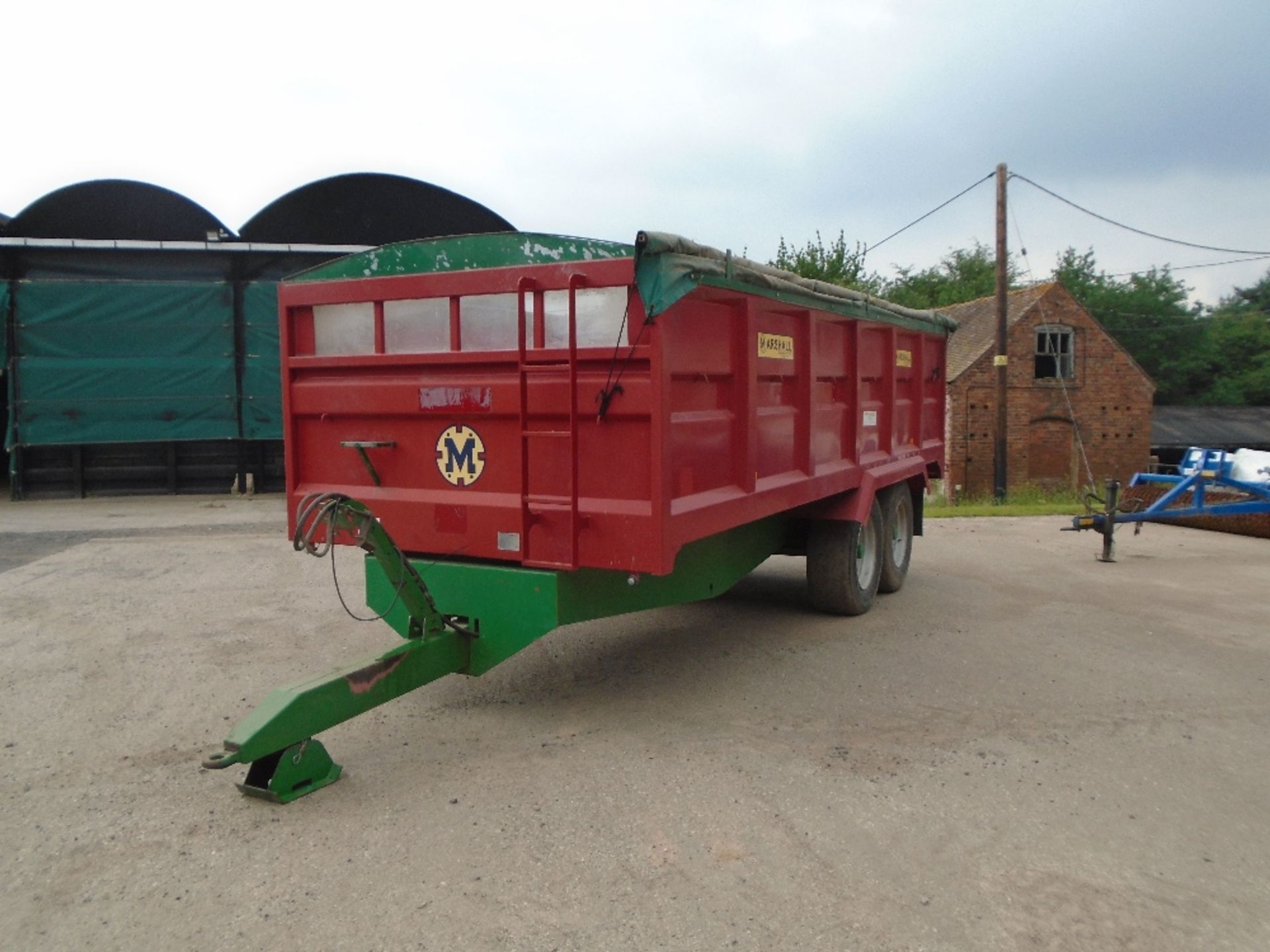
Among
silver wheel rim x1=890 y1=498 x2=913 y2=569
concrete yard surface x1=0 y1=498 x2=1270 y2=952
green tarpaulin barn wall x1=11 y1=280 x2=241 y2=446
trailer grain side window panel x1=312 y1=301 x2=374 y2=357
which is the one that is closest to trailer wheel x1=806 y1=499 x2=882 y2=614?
concrete yard surface x1=0 y1=498 x2=1270 y2=952

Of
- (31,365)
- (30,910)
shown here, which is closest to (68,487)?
(31,365)

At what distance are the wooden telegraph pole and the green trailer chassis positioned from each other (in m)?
16.8

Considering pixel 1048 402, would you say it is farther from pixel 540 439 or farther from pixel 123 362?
pixel 540 439

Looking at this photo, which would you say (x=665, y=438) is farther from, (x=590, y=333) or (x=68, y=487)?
(x=68, y=487)

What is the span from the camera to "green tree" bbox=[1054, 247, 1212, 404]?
47.1 metres

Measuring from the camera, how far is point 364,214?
1619cm

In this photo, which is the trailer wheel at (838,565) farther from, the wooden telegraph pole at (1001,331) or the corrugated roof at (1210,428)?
the corrugated roof at (1210,428)

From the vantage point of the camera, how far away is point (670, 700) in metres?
5.20

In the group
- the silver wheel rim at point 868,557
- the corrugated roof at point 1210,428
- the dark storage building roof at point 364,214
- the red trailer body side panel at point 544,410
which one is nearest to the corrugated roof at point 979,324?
the corrugated roof at point 1210,428

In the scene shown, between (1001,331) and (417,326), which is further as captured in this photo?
(1001,331)

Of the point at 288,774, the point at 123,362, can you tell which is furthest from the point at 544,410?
the point at 123,362

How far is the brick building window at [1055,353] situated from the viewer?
27344 millimetres

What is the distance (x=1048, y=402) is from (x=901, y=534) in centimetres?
2177

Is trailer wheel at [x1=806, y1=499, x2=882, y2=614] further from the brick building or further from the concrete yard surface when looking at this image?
the brick building
